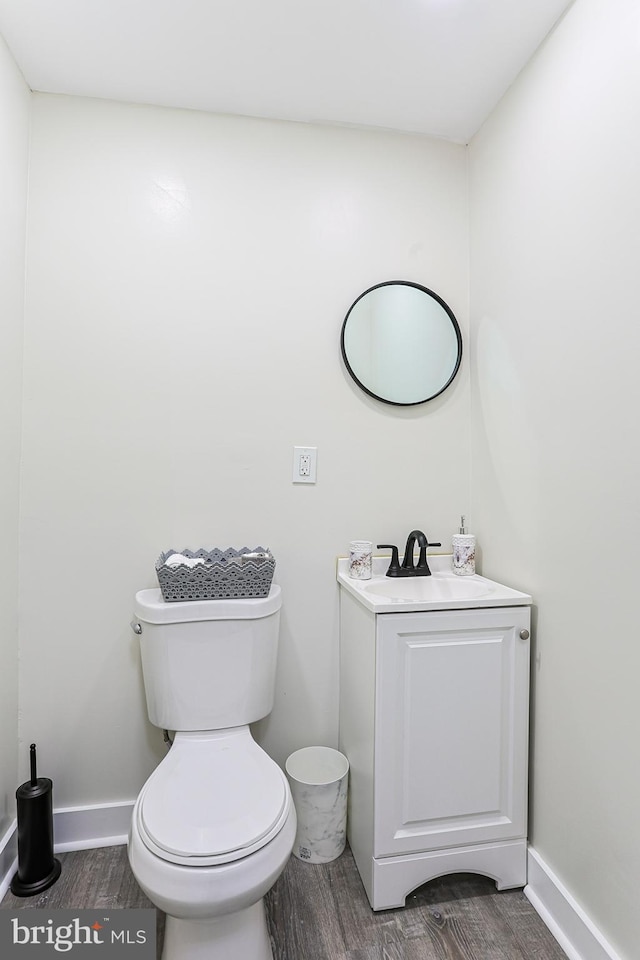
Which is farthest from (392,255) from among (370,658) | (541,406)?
(370,658)

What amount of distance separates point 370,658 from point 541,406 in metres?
0.87

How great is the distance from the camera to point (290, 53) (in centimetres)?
151

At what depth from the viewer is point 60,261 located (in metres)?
1.68

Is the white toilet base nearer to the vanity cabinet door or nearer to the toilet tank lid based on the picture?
the vanity cabinet door

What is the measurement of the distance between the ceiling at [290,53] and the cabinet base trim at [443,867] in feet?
7.50

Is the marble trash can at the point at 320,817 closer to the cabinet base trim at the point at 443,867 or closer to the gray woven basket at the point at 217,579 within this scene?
the cabinet base trim at the point at 443,867

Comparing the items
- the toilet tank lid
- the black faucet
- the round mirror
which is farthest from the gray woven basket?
the round mirror

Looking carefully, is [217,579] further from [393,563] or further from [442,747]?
[442,747]

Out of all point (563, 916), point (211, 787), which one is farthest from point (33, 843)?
point (563, 916)

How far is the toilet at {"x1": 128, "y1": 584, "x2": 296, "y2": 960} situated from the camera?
1.05m

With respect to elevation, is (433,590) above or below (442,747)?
above

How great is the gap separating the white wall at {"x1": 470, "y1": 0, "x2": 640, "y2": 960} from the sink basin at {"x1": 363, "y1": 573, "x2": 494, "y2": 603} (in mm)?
104

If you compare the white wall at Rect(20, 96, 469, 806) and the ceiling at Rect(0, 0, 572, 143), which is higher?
the ceiling at Rect(0, 0, 572, 143)

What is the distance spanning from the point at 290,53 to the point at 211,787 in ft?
6.64
